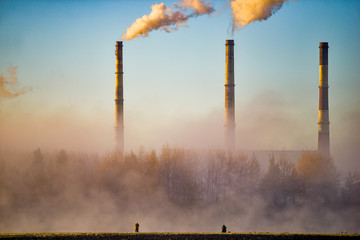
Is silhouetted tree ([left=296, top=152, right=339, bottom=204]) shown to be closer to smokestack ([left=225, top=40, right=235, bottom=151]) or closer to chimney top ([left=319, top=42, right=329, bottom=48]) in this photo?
smokestack ([left=225, top=40, right=235, bottom=151])

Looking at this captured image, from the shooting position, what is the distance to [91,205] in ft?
122

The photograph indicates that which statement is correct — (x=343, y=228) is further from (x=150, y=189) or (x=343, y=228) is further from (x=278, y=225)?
(x=150, y=189)

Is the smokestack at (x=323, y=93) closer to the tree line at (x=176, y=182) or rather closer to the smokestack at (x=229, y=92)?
the tree line at (x=176, y=182)

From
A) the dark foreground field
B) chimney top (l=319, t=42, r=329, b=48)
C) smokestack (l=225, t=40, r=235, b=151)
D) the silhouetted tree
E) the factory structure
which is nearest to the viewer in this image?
the dark foreground field

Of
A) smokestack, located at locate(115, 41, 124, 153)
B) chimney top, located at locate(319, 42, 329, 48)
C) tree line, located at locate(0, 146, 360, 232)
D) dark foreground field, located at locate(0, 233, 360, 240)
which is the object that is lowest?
dark foreground field, located at locate(0, 233, 360, 240)

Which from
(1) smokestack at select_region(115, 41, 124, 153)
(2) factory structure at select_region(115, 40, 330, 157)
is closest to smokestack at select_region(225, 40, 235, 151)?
(2) factory structure at select_region(115, 40, 330, 157)

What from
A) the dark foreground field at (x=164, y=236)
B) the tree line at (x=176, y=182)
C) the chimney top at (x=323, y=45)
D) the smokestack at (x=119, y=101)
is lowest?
the dark foreground field at (x=164, y=236)

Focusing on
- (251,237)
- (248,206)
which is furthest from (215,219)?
(251,237)

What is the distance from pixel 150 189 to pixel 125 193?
178 cm

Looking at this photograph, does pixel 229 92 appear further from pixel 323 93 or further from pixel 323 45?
pixel 323 45

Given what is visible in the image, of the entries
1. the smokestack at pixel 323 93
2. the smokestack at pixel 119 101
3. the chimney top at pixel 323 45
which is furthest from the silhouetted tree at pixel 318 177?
the smokestack at pixel 119 101

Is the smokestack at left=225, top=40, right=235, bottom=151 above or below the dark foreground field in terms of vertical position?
above

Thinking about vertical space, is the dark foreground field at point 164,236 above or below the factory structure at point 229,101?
below

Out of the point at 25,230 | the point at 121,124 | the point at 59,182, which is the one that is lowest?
the point at 25,230
